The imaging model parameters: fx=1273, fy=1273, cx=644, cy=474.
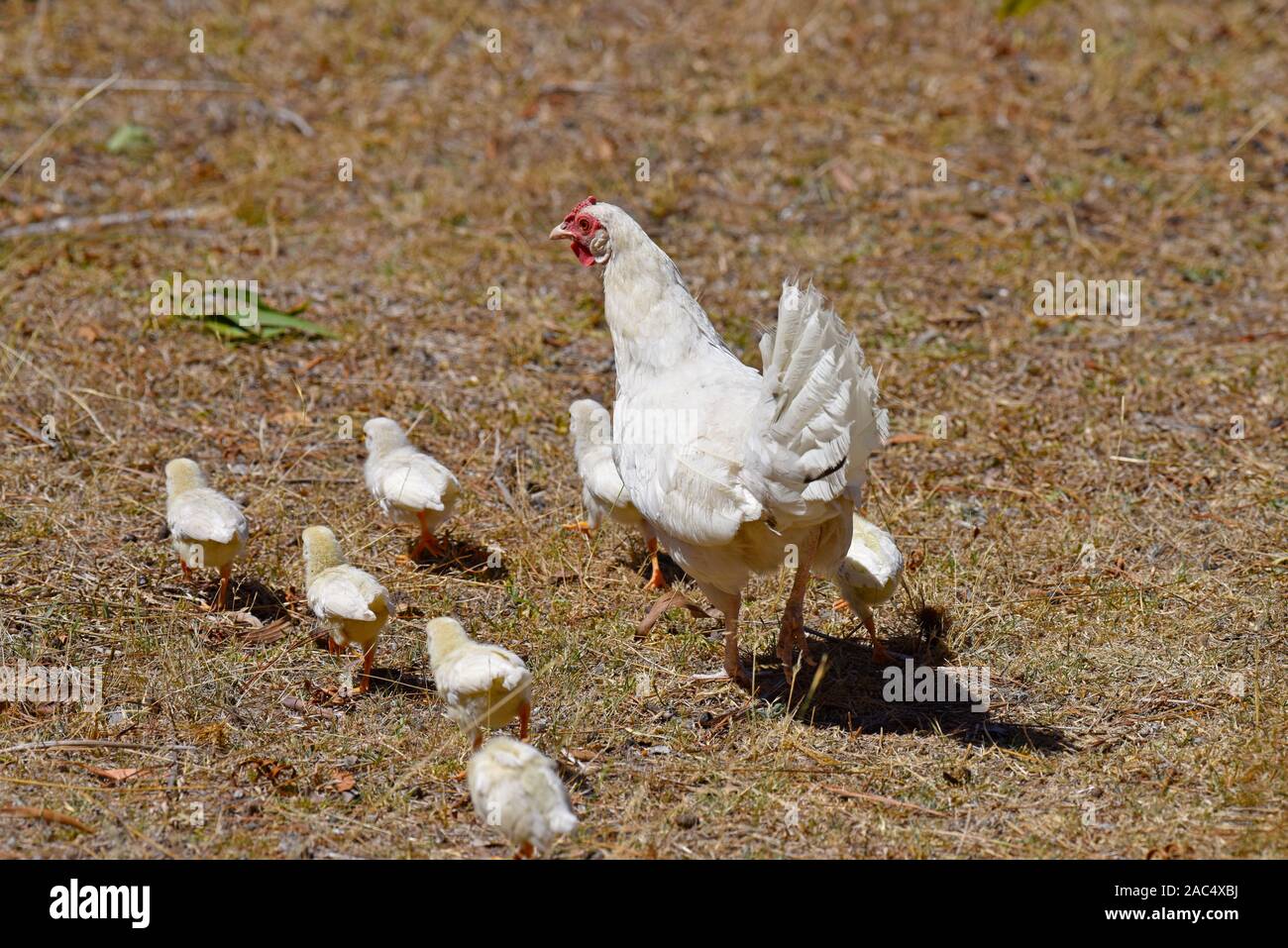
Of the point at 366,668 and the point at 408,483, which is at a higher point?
the point at 408,483

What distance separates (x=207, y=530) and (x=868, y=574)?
8.81 ft

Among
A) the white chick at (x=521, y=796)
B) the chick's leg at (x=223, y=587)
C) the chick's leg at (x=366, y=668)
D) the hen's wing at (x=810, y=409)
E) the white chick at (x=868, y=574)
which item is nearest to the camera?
the white chick at (x=521, y=796)

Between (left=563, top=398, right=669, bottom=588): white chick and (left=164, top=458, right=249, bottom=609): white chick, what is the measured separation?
5.06 feet

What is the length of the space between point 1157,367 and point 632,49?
18.9 feet

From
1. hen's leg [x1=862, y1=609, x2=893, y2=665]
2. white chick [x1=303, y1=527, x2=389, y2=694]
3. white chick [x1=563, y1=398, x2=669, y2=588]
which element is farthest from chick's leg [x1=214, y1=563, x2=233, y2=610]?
hen's leg [x1=862, y1=609, x2=893, y2=665]

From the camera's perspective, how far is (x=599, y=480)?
576 cm

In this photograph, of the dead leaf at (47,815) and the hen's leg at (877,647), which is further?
the hen's leg at (877,647)

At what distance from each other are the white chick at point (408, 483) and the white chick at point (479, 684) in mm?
1289

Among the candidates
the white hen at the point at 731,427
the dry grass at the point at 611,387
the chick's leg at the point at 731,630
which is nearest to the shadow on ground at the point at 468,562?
the dry grass at the point at 611,387

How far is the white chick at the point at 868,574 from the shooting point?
511 centimetres

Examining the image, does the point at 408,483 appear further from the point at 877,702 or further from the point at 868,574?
the point at 877,702

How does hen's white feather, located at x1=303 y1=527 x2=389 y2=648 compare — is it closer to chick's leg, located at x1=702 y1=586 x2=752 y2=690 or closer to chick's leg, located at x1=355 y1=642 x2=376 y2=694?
chick's leg, located at x1=355 y1=642 x2=376 y2=694

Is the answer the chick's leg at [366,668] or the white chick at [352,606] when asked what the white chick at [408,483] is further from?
the chick's leg at [366,668]

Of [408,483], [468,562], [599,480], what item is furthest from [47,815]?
[599,480]
